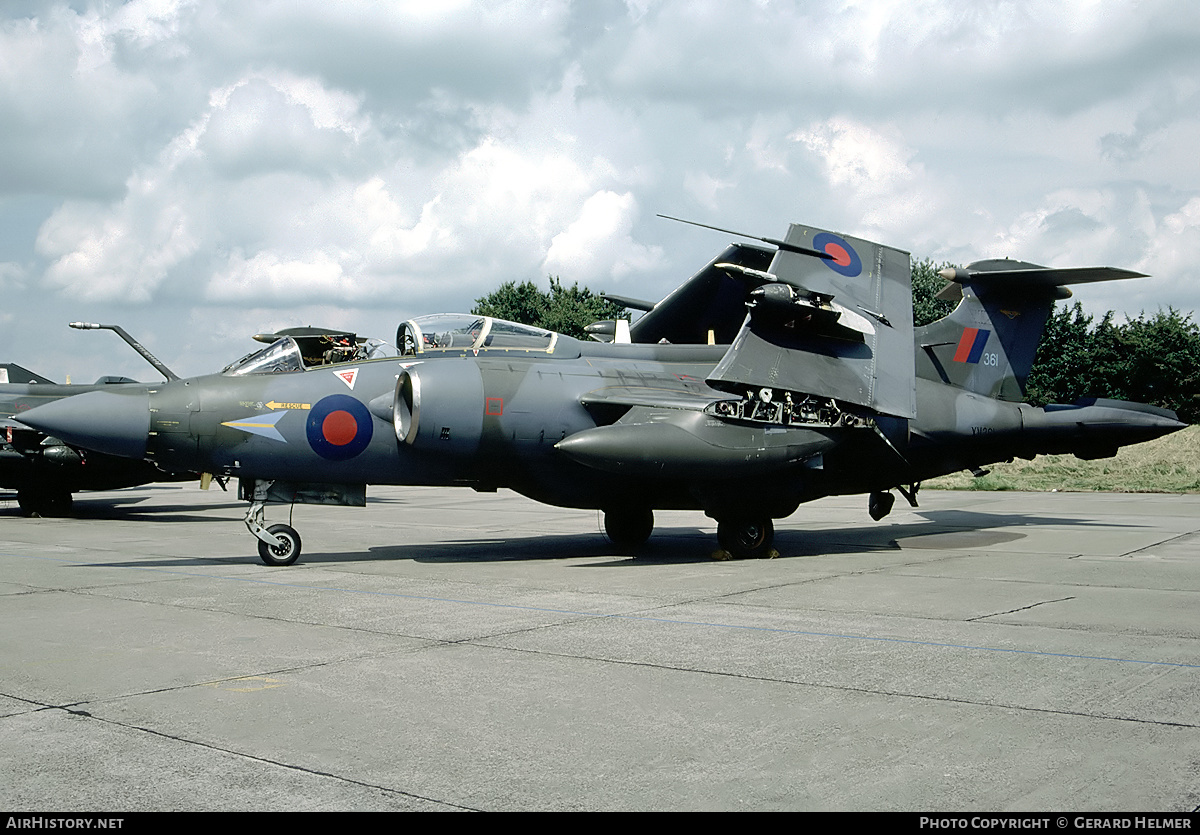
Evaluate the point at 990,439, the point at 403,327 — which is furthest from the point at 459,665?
the point at 990,439

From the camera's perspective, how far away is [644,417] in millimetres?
12500

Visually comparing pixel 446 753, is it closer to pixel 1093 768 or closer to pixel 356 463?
pixel 1093 768

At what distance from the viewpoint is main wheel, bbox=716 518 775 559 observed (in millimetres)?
13117

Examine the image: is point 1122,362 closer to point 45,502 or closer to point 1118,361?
point 1118,361

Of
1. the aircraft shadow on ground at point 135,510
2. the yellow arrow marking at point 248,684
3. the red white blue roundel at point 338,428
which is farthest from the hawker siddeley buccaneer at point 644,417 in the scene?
the aircraft shadow on ground at point 135,510

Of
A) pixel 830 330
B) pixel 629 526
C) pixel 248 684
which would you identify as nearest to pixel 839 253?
pixel 830 330

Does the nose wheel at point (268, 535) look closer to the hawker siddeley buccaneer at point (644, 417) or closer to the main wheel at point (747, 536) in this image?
the hawker siddeley buccaneer at point (644, 417)

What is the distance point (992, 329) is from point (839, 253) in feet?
11.3

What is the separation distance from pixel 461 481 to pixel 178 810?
337 inches

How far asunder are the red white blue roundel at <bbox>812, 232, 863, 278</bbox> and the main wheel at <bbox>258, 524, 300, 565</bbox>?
777cm

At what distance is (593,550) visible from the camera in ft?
47.0

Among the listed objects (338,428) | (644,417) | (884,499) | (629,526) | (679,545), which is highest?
(644,417)

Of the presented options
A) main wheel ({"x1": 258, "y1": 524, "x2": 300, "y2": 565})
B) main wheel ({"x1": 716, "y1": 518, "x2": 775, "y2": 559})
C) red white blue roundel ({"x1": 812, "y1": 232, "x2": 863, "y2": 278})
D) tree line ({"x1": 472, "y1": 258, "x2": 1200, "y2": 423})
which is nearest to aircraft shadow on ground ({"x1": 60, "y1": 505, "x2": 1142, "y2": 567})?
main wheel ({"x1": 716, "y1": 518, "x2": 775, "y2": 559})
